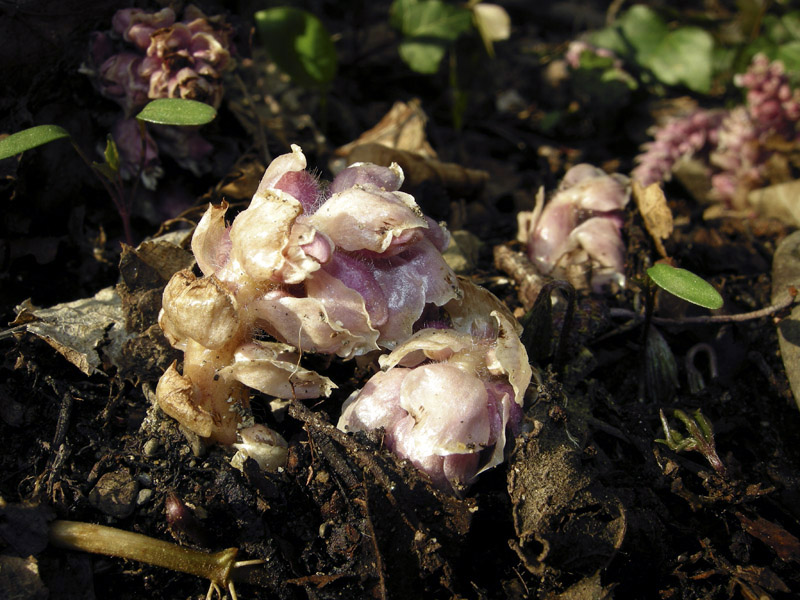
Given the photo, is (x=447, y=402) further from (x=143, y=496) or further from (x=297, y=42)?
(x=297, y=42)

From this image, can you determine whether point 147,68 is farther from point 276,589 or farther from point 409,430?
point 276,589

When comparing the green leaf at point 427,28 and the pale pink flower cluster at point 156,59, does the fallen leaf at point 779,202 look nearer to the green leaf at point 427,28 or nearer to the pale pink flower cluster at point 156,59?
the green leaf at point 427,28

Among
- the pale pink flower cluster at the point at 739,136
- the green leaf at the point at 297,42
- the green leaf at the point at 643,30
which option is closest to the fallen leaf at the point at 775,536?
the pale pink flower cluster at the point at 739,136

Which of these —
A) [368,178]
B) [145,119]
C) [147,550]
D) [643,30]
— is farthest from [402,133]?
[147,550]

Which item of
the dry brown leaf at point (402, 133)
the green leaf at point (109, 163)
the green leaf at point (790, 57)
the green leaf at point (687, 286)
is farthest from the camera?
the green leaf at point (790, 57)

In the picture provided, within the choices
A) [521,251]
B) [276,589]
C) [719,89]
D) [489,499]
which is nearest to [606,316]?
[521,251]

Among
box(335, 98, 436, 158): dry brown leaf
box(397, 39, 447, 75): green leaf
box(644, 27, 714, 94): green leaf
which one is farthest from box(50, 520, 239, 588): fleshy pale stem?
box(644, 27, 714, 94): green leaf

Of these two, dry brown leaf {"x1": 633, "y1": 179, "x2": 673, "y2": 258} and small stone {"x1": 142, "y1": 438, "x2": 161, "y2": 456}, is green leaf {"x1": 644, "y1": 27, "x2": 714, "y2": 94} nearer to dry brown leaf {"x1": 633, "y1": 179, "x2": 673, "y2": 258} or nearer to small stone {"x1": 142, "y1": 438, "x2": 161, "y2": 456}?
dry brown leaf {"x1": 633, "y1": 179, "x2": 673, "y2": 258}
